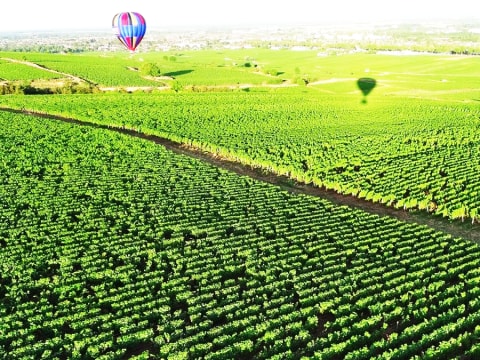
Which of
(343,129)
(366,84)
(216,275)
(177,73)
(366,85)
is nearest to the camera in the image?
(216,275)

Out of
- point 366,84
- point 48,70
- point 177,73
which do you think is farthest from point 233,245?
point 177,73

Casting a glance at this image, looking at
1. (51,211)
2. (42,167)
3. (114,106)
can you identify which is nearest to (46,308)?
(51,211)

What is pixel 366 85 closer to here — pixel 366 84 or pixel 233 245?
pixel 366 84

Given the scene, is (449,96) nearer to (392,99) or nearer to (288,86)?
(392,99)

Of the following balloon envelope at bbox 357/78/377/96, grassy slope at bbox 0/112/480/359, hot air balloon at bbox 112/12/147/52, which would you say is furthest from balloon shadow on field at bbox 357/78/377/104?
grassy slope at bbox 0/112/480/359

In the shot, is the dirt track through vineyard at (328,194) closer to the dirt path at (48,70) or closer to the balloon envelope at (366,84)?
the dirt path at (48,70)
